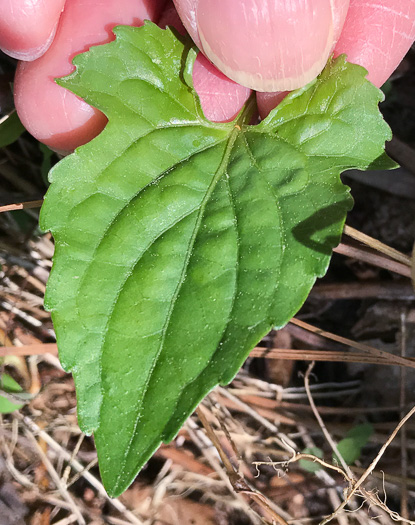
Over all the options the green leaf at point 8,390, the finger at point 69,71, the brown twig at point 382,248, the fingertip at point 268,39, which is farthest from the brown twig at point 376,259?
the green leaf at point 8,390

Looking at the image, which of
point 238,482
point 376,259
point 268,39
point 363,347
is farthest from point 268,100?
point 238,482

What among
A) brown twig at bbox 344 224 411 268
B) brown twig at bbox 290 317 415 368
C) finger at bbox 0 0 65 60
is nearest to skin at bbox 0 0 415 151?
finger at bbox 0 0 65 60

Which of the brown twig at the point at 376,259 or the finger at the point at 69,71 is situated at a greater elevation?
the finger at the point at 69,71

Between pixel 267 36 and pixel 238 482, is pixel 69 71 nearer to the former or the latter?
pixel 267 36

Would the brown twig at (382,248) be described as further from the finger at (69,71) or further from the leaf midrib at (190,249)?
the finger at (69,71)

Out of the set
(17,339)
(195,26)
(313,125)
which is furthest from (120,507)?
(195,26)

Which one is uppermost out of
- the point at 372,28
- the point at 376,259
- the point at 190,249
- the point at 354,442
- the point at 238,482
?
the point at 372,28
